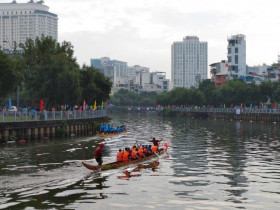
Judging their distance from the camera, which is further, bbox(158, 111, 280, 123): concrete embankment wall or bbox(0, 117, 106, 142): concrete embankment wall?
bbox(158, 111, 280, 123): concrete embankment wall

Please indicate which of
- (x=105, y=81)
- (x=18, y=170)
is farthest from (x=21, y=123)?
(x=105, y=81)

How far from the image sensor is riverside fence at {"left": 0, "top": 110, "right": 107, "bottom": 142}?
54266 mm

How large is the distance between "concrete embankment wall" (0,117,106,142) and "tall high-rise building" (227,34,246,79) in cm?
→ 12519

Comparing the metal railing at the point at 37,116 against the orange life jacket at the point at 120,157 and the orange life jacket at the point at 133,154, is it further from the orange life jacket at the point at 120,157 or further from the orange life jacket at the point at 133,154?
the orange life jacket at the point at 120,157

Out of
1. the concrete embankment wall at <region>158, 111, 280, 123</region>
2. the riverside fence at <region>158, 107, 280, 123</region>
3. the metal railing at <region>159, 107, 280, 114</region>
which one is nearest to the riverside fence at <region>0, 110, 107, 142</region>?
the concrete embankment wall at <region>158, 111, 280, 123</region>

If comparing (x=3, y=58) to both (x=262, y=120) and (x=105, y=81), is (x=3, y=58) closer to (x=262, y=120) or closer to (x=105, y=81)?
(x=105, y=81)

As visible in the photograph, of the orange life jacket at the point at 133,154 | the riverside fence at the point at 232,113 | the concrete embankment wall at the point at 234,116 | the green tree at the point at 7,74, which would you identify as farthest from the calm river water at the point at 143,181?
the riverside fence at the point at 232,113

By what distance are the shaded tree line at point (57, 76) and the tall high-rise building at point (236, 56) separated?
107 m

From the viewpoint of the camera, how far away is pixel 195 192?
27.8m

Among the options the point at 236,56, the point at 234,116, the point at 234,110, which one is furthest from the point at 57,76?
the point at 236,56

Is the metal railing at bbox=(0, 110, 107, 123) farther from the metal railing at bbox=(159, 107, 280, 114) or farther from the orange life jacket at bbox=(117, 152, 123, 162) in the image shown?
the metal railing at bbox=(159, 107, 280, 114)

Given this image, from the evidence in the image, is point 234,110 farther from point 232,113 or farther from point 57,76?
point 57,76

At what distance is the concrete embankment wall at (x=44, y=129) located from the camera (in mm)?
54031

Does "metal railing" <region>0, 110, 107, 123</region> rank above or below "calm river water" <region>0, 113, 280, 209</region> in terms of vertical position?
above
